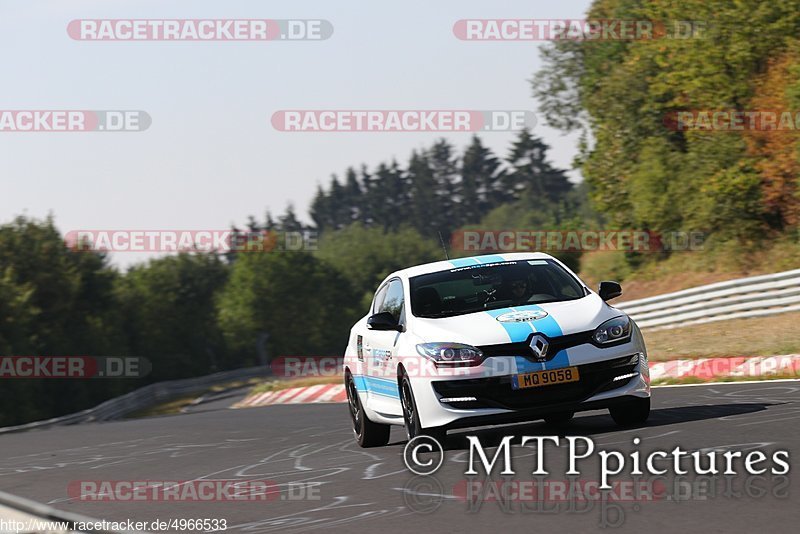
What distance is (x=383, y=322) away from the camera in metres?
10.5

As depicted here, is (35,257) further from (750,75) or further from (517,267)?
(517,267)

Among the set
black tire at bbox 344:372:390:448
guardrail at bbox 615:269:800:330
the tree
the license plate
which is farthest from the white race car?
the tree

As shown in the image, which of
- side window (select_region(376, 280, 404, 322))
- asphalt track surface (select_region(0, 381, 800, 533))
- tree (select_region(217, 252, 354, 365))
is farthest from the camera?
tree (select_region(217, 252, 354, 365))

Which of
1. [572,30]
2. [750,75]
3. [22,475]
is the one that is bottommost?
[22,475]

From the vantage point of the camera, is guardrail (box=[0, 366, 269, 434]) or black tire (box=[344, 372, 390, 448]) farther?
guardrail (box=[0, 366, 269, 434])

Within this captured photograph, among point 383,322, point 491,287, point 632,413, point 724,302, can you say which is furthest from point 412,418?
point 724,302

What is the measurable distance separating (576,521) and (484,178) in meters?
168

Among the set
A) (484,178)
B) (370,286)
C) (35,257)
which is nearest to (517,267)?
(35,257)

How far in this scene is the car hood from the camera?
953cm

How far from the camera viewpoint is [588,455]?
856 cm

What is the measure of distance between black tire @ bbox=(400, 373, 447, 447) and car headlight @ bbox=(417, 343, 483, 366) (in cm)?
39

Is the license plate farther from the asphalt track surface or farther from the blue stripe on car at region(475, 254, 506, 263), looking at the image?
the blue stripe on car at region(475, 254, 506, 263)

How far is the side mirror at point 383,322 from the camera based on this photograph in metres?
10.5

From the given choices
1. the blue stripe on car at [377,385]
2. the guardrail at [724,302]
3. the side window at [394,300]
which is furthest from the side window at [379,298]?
the guardrail at [724,302]
